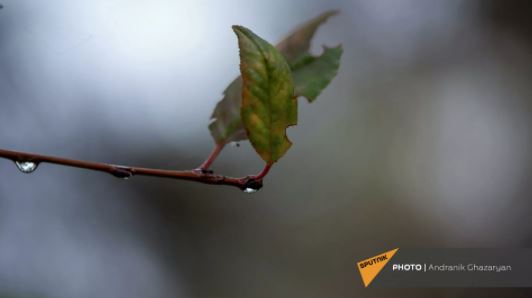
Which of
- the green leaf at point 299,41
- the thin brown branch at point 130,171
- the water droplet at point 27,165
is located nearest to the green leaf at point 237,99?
the green leaf at point 299,41

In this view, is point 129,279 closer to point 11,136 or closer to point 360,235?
point 11,136

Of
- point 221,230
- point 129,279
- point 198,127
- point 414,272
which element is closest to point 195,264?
point 221,230

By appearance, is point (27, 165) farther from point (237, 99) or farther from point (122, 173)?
point (237, 99)

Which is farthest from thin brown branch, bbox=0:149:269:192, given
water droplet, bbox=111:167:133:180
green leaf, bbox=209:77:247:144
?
green leaf, bbox=209:77:247:144

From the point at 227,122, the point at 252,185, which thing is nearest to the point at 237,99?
the point at 227,122

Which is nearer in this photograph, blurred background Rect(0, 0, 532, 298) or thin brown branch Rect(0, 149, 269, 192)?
thin brown branch Rect(0, 149, 269, 192)

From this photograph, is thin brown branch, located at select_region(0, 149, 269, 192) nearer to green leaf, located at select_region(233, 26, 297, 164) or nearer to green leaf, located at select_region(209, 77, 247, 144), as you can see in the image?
green leaf, located at select_region(233, 26, 297, 164)
